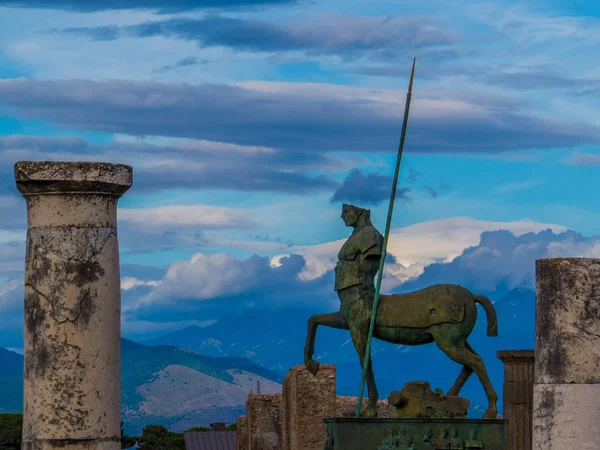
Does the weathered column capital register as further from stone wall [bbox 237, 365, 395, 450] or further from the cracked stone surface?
stone wall [bbox 237, 365, 395, 450]

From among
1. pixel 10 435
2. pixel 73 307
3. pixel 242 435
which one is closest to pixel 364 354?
pixel 73 307

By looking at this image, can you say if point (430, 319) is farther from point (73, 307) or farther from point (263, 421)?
point (263, 421)

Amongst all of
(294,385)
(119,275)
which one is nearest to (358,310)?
(119,275)

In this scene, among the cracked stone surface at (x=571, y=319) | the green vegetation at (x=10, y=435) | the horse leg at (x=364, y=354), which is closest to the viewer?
the cracked stone surface at (x=571, y=319)

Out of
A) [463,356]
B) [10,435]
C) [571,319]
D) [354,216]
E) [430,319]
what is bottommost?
[571,319]

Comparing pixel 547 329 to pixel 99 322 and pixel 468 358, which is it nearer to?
pixel 99 322

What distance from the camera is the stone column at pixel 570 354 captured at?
11320 millimetres

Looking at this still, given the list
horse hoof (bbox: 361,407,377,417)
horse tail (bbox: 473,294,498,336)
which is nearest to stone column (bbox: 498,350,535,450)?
horse tail (bbox: 473,294,498,336)

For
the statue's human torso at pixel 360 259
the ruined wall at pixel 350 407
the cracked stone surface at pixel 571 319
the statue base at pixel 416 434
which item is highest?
the statue's human torso at pixel 360 259

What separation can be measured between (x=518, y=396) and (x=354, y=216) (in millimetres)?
3197

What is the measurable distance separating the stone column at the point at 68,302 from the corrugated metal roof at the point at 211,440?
34.4 m

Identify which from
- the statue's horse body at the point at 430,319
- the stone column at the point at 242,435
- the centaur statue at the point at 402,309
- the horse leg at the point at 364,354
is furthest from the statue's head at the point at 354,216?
the stone column at the point at 242,435

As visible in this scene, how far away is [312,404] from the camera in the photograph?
27.7 meters

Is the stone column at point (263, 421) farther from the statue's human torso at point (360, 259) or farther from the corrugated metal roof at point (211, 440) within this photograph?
the corrugated metal roof at point (211, 440)
